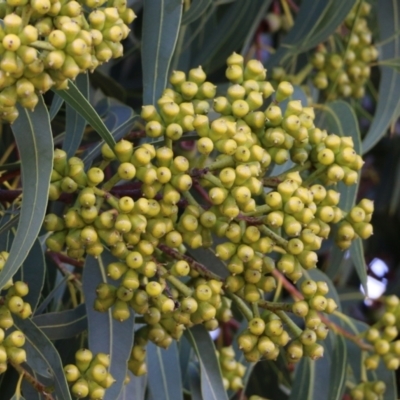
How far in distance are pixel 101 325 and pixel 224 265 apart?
24 centimetres

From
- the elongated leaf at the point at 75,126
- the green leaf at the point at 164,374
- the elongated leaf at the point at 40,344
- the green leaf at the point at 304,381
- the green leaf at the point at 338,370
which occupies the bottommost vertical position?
the green leaf at the point at 304,381

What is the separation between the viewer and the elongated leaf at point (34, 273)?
1416 millimetres

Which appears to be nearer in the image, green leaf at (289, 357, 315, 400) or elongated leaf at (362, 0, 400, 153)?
green leaf at (289, 357, 315, 400)

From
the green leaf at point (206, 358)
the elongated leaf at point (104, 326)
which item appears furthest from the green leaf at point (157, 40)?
the green leaf at point (206, 358)

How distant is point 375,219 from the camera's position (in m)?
2.93

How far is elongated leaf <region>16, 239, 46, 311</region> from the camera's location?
4.65 ft

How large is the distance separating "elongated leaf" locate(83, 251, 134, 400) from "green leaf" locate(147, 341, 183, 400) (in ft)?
0.68

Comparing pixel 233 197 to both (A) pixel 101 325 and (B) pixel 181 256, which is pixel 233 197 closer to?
(B) pixel 181 256

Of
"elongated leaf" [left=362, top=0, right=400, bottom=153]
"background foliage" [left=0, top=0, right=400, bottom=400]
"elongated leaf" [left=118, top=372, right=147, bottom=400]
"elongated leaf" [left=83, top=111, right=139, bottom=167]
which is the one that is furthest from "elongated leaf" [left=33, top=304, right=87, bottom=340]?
"elongated leaf" [left=362, top=0, right=400, bottom=153]

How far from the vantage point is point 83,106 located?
1255 millimetres

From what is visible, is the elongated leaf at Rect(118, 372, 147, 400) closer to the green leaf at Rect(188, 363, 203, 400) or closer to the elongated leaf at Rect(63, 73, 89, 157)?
the green leaf at Rect(188, 363, 203, 400)

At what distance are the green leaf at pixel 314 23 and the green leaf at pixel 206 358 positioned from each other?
28.5 inches

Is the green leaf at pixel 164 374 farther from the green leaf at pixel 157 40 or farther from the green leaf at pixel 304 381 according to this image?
the green leaf at pixel 157 40

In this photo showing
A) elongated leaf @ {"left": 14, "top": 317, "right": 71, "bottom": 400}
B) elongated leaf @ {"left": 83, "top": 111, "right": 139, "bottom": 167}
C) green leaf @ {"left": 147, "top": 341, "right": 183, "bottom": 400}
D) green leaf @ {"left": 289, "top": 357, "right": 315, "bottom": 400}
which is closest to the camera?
elongated leaf @ {"left": 14, "top": 317, "right": 71, "bottom": 400}
